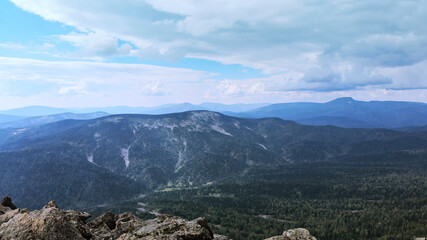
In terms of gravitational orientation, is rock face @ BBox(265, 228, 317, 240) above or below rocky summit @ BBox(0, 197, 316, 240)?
below

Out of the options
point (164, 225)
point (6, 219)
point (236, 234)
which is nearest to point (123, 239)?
point (164, 225)

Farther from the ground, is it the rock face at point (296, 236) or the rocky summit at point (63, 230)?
the rocky summit at point (63, 230)

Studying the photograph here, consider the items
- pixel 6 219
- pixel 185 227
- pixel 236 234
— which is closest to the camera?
pixel 185 227

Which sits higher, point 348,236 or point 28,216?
point 28,216

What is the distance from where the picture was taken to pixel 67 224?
3312cm

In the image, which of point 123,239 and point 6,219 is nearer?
point 123,239

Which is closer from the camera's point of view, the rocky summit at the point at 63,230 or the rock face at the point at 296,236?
the rocky summit at the point at 63,230

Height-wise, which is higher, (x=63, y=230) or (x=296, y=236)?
(x=63, y=230)

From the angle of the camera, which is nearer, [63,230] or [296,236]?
[63,230]

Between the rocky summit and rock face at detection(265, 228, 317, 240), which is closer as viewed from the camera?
the rocky summit

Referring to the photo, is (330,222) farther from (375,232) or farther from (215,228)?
(215,228)

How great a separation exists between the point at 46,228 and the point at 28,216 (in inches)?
270

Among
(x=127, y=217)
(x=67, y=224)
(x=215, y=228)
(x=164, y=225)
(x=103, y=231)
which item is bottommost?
Result: (x=215, y=228)

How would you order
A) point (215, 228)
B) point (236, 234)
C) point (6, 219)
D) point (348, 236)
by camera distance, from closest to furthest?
point (6, 219), point (348, 236), point (236, 234), point (215, 228)
